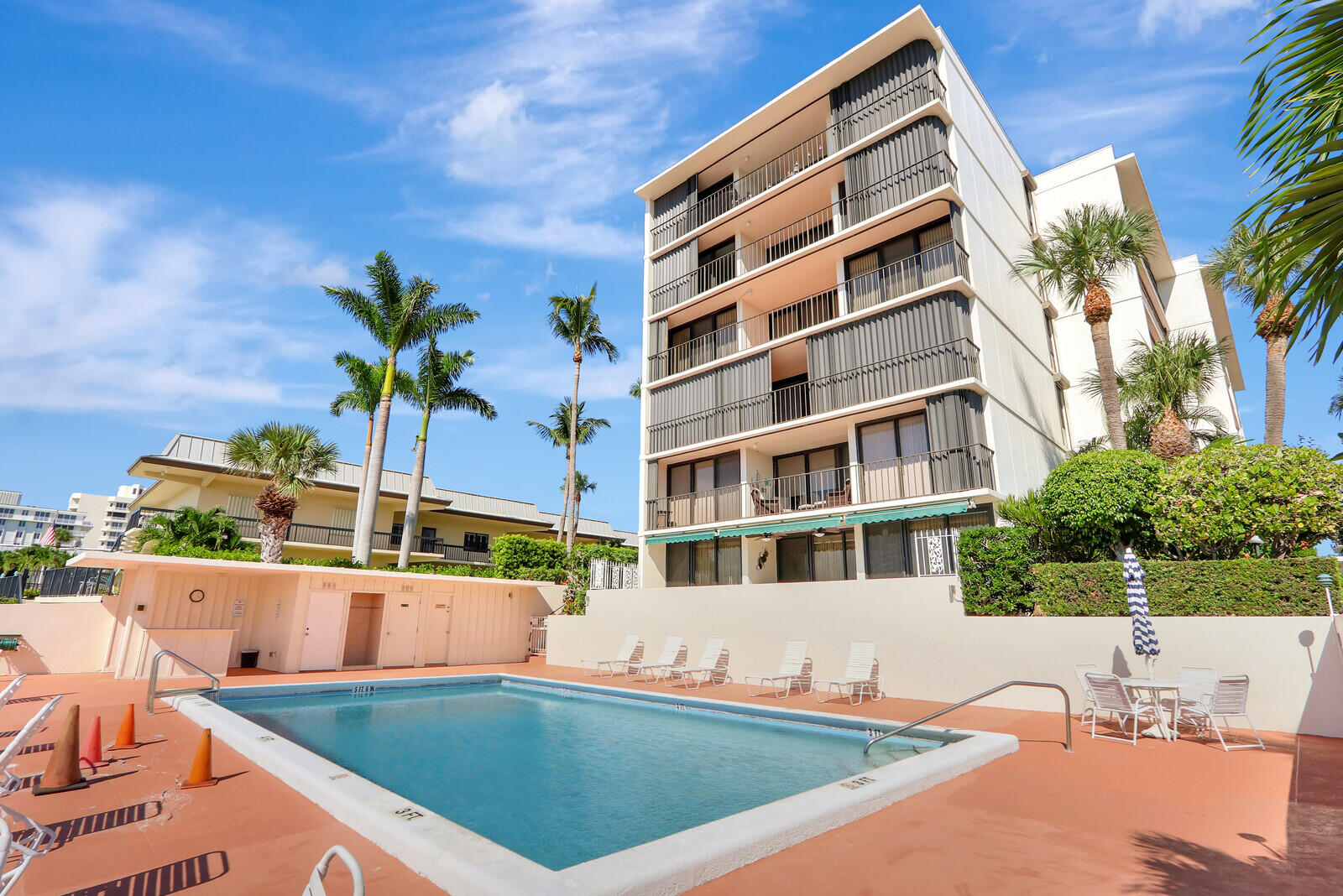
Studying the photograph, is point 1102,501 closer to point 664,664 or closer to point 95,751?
point 664,664

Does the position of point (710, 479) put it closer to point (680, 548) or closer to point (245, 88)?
point (680, 548)

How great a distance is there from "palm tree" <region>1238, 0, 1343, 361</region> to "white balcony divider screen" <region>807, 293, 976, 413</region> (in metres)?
13.4

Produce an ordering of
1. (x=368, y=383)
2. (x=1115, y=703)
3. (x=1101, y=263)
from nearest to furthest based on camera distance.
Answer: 1. (x=1115, y=703)
2. (x=1101, y=263)
3. (x=368, y=383)

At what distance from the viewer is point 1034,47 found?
11.4 meters

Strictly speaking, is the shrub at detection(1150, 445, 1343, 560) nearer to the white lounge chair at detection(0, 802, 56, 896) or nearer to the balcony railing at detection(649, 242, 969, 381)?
the balcony railing at detection(649, 242, 969, 381)

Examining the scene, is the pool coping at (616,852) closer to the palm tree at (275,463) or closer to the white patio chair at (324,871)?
the white patio chair at (324,871)

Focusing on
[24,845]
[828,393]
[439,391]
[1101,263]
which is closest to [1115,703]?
[828,393]

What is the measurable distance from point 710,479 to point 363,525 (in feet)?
43.3

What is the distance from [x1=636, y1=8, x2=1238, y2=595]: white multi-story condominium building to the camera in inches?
640

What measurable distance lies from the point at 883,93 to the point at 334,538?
97.1ft

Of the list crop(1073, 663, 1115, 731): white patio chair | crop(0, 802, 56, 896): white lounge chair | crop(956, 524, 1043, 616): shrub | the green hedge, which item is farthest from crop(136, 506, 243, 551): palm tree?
crop(1073, 663, 1115, 731): white patio chair

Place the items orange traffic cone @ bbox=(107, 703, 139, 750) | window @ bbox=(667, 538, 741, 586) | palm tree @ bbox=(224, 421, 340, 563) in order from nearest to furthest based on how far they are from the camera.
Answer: orange traffic cone @ bbox=(107, 703, 139, 750)
window @ bbox=(667, 538, 741, 586)
palm tree @ bbox=(224, 421, 340, 563)

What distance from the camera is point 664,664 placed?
16203mm

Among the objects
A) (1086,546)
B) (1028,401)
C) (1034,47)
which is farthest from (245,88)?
(1028,401)
